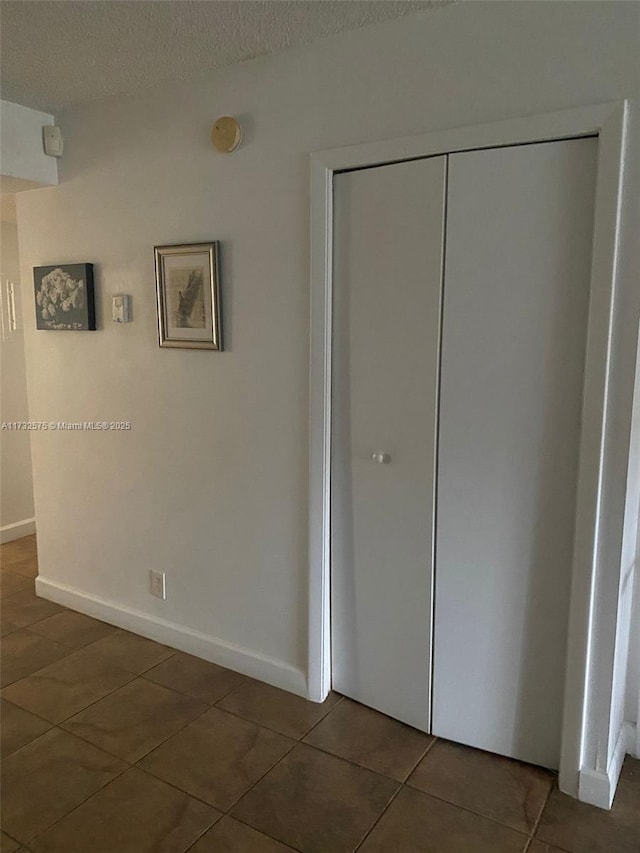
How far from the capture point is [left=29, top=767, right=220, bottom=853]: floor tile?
5.66ft

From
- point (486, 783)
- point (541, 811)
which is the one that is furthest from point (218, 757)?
point (541, 811)

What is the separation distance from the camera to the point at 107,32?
2002 mm

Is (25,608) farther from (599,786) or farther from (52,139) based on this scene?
(599,786)

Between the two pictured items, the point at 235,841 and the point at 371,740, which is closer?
the point at 235,841

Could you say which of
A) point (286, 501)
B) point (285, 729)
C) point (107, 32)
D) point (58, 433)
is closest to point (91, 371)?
point (58, 433)

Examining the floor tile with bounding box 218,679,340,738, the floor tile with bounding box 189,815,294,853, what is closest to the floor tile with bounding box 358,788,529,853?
the floor tile with bounding box 189,815,294,853

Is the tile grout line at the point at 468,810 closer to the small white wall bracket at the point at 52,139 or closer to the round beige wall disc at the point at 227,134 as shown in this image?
the round beige wall disc at the point at 227,134

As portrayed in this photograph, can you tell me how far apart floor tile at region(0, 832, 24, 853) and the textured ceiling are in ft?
7.53

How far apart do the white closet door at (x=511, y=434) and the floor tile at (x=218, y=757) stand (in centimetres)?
64

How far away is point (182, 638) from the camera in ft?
8.98

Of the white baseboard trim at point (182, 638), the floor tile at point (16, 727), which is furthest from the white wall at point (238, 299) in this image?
the floor tile at point (16, 727)

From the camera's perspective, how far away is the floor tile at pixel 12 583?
11.0ft

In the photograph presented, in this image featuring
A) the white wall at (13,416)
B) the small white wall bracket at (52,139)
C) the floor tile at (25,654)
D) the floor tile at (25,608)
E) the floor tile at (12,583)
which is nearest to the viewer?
the floor tile at (25,654)

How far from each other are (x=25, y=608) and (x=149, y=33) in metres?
2.58
